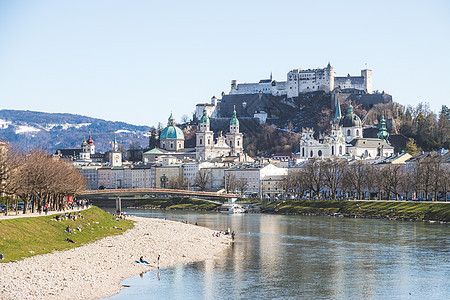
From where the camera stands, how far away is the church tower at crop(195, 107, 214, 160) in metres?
164

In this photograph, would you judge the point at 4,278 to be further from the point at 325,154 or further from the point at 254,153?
the point at 254,153

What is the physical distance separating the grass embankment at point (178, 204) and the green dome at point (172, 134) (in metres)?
59.5

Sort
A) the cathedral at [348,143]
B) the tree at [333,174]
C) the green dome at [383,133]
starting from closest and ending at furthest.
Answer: the tree at [333,174] → the cathedral at [348,143] → the green dome at [383,133]

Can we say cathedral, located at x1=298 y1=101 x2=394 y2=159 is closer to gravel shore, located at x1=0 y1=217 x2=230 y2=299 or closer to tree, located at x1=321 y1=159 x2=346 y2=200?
tree, located at x1=321 y1=159 x2=346 y2=200

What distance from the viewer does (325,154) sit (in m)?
136

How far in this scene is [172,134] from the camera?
175 m

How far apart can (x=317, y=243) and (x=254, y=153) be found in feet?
373

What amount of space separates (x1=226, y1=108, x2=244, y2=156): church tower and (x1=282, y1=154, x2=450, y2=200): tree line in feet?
185

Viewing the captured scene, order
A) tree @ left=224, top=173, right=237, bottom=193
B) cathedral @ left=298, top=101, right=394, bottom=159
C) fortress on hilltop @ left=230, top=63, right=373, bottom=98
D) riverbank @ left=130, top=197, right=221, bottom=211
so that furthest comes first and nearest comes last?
fortress on hilltop @ left=230, top=63, right=373, bottom=98, cathedral @ left=298, top=101, right=394, bottom=159, tree @ left=224, top=173, right=237, bottom=193, riverbank @ left=130, top=197, right=221, bottom=211

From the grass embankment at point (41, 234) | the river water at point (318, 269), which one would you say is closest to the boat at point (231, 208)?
the river water at point (318, 269)

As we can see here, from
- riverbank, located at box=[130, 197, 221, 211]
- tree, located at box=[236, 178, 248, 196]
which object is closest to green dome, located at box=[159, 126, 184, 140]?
tree, located at box=[236, 178, 248, 196]

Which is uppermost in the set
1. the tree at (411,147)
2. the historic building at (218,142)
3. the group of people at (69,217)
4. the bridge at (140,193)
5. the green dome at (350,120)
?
the green dome at (350,120)

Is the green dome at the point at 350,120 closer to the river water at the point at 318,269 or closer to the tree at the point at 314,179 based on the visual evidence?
the tree at the point at 314,179

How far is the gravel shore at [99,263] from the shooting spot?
3103 cm
